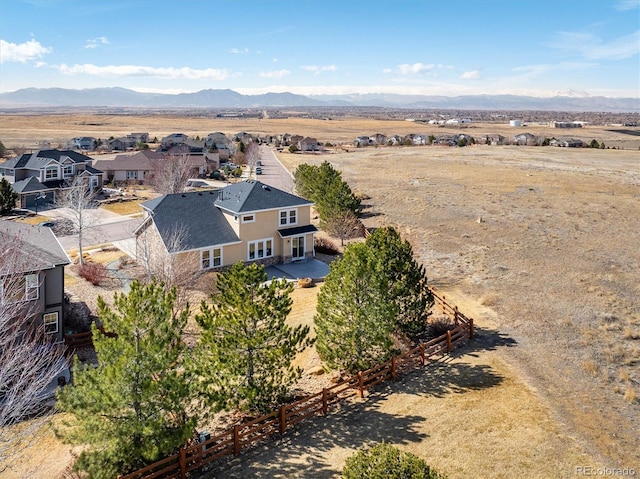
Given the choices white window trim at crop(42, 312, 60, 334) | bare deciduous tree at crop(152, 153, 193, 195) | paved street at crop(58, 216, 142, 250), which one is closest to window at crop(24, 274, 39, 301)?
white window trim at crop(42, 312, 60, 334)

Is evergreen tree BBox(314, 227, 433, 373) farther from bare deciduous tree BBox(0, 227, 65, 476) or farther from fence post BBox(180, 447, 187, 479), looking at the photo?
bare deciduous tree BBox(0, 227, 65, 476)

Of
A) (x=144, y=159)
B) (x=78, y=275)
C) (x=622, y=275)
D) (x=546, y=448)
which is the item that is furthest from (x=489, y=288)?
(x=144, y=159)

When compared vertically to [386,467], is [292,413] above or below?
below

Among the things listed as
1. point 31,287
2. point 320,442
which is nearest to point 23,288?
point 31,287

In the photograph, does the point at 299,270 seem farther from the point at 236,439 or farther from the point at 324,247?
the point at 236,439

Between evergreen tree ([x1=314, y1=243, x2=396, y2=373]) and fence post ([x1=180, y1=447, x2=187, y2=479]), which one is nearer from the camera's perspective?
fence post ([x1=180, y1=447, x2=187, y2=479])

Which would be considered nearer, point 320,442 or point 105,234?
point 320,442
